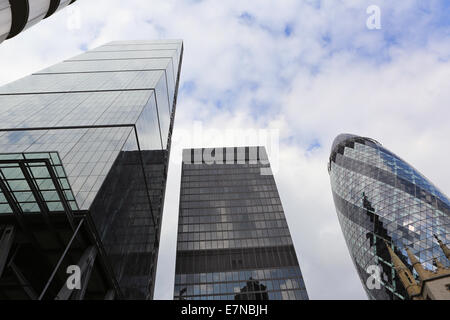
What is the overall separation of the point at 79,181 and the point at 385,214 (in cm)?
8449

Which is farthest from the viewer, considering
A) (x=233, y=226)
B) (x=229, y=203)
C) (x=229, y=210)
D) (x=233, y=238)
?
(x=229, y=203)

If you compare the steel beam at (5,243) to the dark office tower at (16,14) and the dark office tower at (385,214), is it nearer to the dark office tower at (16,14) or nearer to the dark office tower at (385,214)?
the dark office tower at (16,14)

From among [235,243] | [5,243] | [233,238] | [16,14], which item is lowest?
[5,243]

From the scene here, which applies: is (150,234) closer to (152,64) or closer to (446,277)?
(152,64)

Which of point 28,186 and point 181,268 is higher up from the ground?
point 181,268

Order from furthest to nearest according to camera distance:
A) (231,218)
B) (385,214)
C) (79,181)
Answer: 1. (385,214)
2. (231,218)
3. (79,181)

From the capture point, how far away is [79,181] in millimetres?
20984

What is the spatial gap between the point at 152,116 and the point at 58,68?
87.8 ft

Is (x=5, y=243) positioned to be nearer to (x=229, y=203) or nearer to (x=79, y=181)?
(x=79, y=181)

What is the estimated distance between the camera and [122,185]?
2688 centimetres

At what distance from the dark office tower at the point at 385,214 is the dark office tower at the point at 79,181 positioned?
224 ft

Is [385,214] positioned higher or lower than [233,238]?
higher

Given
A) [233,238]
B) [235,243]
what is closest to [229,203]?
[233,238]

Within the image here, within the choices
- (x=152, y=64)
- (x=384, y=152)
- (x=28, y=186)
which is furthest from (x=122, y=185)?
(x=384, y=152)
